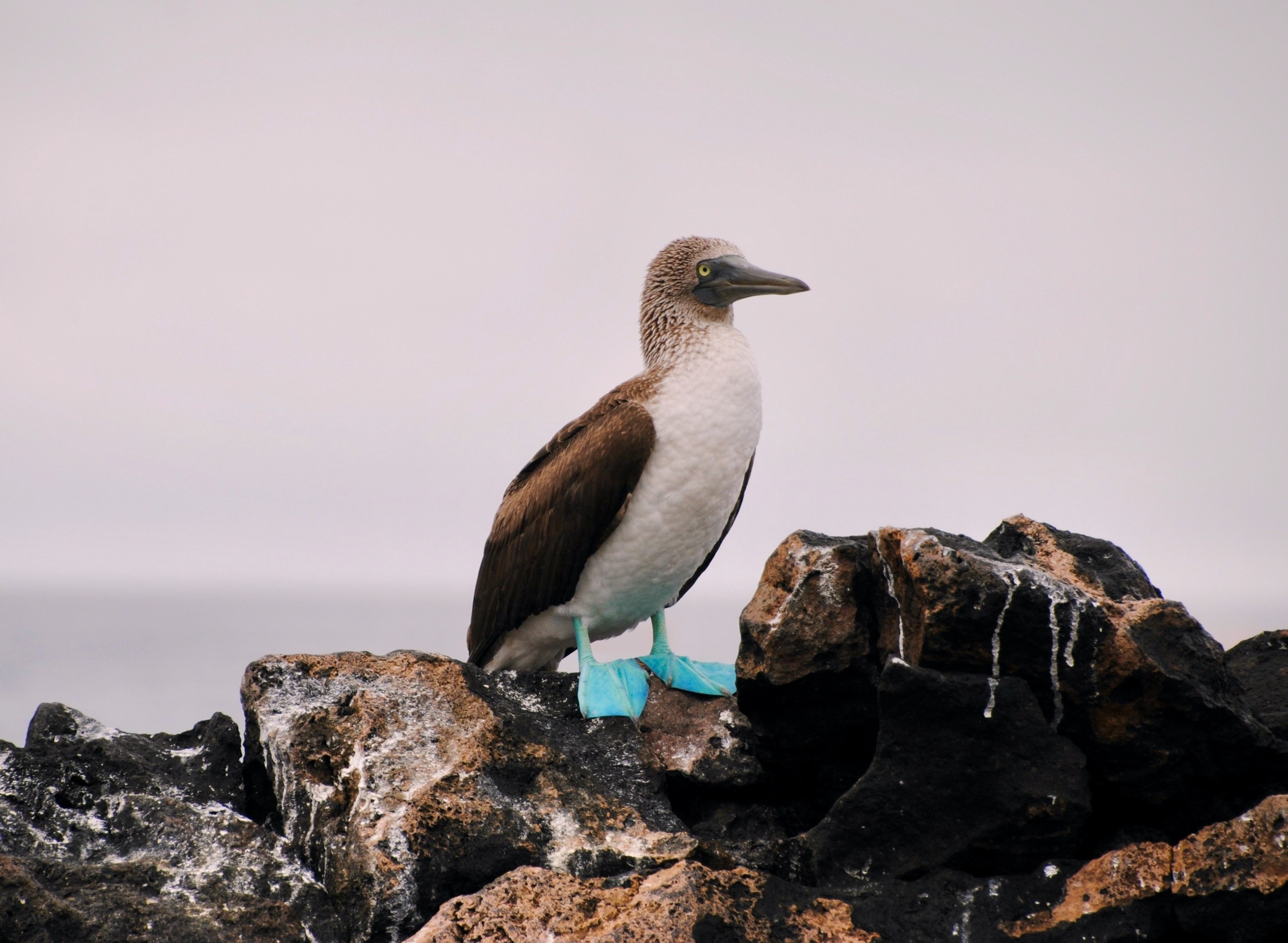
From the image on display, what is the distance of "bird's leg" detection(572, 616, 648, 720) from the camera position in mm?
5578

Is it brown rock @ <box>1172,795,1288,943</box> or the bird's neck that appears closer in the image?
brown rock @ <box>1172,795,1288,943</box>

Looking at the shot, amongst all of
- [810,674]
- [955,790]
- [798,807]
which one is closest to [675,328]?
[810,674]

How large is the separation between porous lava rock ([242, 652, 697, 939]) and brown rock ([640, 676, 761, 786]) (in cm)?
18

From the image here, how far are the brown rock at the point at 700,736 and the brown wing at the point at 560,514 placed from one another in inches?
35.4

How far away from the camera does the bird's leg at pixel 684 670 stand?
6.25m

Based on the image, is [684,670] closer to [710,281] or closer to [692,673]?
[692,673]

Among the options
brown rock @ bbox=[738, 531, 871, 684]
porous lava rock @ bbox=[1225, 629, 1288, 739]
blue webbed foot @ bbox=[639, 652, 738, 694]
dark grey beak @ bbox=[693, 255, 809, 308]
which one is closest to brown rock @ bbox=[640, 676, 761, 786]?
blue webbed foot @ bbox=[639, 652, 738, 694]

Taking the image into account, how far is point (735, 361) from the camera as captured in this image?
6.34 m

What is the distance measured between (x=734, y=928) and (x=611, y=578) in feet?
9.57

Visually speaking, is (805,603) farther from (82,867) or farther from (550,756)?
(82,867)

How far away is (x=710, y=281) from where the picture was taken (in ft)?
22.5

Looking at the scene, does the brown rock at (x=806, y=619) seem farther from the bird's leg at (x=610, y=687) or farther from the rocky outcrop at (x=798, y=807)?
the bird's leg at (x=610, y=687)

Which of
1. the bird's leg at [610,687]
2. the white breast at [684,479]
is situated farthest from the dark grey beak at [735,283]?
the bird's leg at [610,687]

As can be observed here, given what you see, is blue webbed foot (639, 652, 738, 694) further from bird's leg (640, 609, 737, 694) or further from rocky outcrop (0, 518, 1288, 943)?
rocky outcrop (0, 518, 1288, 943)
